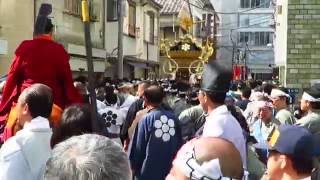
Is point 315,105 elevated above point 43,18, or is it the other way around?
point 43,18

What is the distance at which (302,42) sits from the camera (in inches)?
706

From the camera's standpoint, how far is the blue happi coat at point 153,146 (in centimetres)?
711

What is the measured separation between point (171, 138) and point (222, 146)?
425cm

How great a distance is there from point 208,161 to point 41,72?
364cm

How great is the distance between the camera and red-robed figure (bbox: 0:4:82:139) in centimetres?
614

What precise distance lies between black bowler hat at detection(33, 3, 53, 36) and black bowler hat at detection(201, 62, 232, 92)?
1.52 meters

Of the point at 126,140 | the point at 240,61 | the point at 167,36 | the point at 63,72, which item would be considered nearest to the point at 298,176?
the point at 63,72

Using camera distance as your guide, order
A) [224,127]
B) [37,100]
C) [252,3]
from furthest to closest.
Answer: [252,3]
[224,127]
[37,100]

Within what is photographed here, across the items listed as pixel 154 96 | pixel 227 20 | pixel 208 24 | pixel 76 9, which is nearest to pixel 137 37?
pixel 76 9

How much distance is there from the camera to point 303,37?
58.6 ft

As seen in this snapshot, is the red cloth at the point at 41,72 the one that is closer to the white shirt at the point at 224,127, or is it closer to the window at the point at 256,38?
the white shirt at the point at 224,127

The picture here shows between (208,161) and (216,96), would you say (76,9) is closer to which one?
(216,96)

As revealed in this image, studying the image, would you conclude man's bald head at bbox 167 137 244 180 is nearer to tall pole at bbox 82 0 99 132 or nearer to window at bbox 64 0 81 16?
tall pole at bbox 82 0 99 132

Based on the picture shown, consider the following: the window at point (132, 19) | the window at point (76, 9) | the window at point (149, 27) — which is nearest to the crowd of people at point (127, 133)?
the window at point (76, 9)
